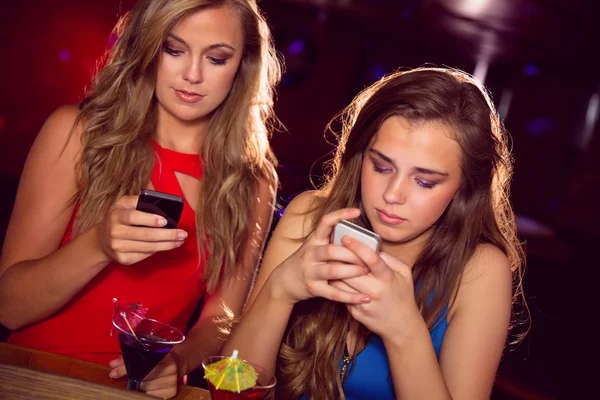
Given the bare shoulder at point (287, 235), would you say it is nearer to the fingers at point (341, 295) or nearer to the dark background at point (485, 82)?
the fingers at point (341, 295)

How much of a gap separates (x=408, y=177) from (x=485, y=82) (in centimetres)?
1109

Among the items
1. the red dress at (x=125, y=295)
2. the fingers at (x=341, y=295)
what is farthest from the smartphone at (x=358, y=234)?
the red dress at (x=125, y=295)

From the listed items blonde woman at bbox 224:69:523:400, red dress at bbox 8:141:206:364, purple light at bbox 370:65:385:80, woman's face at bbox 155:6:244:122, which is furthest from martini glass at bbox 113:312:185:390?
purple light at bbox 370:65:385:80

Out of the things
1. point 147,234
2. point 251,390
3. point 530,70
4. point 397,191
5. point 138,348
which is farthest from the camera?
point 530,70

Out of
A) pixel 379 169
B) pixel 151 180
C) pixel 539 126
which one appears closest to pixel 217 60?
pixel 151 180

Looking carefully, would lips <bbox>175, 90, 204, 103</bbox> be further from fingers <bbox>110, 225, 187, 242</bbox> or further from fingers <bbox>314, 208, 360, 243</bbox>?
fingers <bbox>314, 208, 360, 243</bbox>

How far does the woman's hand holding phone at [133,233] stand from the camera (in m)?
1.79

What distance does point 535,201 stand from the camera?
11672mm

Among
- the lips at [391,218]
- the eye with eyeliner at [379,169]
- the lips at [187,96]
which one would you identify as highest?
the lips at [187,96]

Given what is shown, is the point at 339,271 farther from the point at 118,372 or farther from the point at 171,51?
the point at 171,51

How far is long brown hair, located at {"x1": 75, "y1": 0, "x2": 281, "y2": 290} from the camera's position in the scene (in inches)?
93.7

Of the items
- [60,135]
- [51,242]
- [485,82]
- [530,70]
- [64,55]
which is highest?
[530,70]

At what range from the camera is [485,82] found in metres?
12.3

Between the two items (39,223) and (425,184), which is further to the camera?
(39,223)
